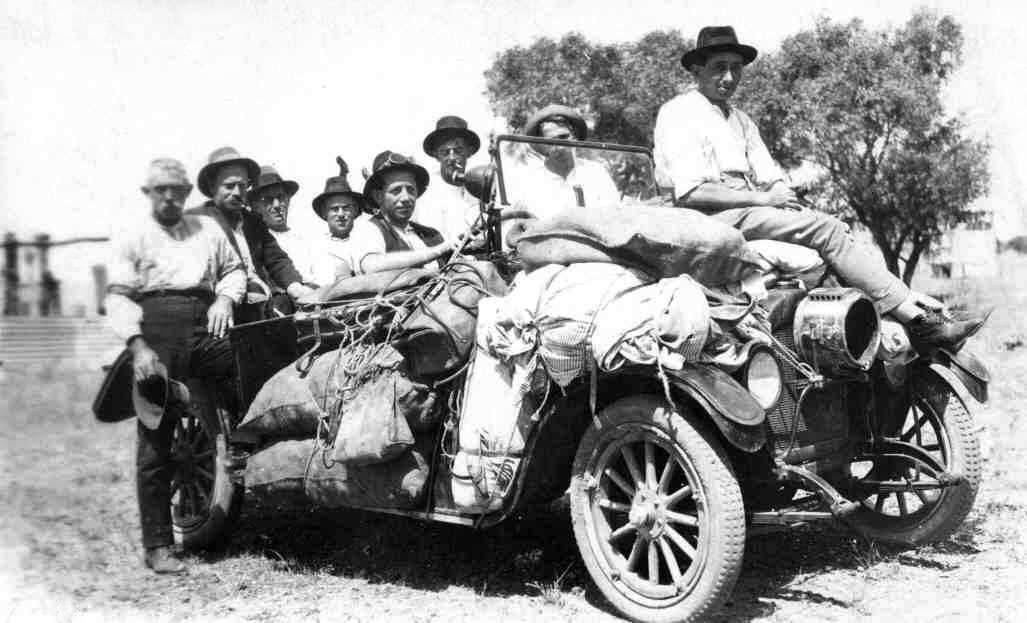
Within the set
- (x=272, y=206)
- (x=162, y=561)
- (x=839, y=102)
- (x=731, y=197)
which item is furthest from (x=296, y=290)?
(x=839, y=102)

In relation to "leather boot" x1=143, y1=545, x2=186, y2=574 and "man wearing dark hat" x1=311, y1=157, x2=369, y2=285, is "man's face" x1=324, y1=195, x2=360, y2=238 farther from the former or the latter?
"leather boot" x1=143, y1=545, x2=186, y2=574

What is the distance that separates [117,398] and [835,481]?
346 cm

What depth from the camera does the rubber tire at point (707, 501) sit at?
346cm

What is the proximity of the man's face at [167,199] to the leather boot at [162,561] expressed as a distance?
1.68m

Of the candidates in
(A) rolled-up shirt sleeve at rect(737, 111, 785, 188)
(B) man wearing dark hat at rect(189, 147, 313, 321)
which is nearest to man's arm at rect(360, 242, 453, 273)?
(B) man wearing dark hat at rect(189, 147, 313, 321)

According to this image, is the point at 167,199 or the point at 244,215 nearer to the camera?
the point at 167,199

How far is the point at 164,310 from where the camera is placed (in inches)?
191

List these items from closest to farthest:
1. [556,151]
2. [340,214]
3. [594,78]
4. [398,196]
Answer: [556,151] < [398,196] < [340,214] < [594,78]

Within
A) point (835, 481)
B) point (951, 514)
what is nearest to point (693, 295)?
point (835, 481)

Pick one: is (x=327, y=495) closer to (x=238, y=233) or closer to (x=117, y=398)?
(x=117, y=398)

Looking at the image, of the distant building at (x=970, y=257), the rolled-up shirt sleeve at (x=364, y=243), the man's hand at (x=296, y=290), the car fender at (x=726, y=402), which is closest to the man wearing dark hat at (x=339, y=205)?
the man's hand at (x=296, y=290)

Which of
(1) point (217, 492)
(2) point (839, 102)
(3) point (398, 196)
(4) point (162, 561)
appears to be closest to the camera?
(4) point (162, 561)

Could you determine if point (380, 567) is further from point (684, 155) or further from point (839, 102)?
point (839, 102)

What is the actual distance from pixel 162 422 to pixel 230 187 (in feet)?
5.96
